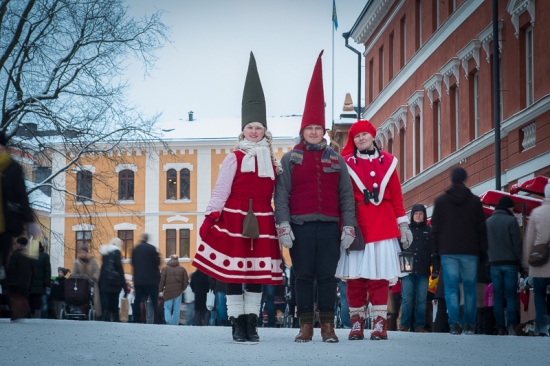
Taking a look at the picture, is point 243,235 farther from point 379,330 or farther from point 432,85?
point 432,85

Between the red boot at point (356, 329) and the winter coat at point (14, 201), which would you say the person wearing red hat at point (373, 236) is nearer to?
the red boot at point (356, 329)

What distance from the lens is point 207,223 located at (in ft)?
36.2

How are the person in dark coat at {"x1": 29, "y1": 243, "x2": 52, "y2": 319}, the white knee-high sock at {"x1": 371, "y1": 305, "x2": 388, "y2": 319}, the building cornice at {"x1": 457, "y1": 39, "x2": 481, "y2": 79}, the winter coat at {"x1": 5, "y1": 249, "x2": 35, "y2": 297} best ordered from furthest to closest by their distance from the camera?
the building cornice at {"x1": 457, "y1": 39, "x2": 481, "y2": 79} < the person in dark coat at {"x1": 29, "y1": 243, "x2": 52, "y2": 319} < the winter coat at {"x1": 5, "y1": 249, "x2": 35, "y2": 297} < the white knee-high sock at {"x1": 371, "y1": 305, "x2": 388, "y2": 319}

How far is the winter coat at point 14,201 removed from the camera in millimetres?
12290

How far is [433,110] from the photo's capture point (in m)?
35.9

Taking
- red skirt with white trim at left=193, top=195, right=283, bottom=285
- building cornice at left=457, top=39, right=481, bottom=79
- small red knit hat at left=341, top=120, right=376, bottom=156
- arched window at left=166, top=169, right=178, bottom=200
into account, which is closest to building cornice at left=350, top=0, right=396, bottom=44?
building cornice at left=457, top=39, right=481, bottom=79

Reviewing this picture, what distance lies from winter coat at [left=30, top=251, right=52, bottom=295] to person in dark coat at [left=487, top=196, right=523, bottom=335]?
30.6 ft

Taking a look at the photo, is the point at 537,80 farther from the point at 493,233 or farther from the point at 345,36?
the point at 345,36

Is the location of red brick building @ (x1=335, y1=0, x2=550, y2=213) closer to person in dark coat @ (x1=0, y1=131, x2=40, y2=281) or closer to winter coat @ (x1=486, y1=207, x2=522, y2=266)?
winter coat @ (x1=486, y1=207, x2=522, y2=266)

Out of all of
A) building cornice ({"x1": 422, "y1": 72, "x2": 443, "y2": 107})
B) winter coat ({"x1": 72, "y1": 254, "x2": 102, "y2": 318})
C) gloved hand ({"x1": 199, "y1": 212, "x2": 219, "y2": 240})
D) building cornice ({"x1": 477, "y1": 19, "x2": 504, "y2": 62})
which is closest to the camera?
gloved hand ({"x1": 199, "y1": 212, "x2": 219, "y2": 240})

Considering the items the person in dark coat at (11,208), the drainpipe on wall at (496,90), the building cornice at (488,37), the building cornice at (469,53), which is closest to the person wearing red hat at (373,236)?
the person in dark coat at (11,208)

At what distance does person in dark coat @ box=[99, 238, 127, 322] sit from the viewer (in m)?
22.2

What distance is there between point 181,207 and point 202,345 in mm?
69383

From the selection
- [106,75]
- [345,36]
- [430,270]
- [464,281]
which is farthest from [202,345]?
[345,36]
